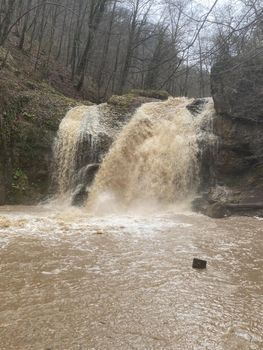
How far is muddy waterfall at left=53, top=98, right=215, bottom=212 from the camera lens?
41.8 ft

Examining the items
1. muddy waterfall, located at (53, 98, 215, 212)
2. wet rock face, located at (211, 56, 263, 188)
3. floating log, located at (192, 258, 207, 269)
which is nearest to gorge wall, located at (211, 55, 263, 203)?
wet rock face, located at (211, 56, 263, 188)

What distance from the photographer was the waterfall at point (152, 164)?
12.7 m

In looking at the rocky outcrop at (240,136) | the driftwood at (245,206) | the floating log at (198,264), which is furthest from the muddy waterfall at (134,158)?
the floating log at (198,264)

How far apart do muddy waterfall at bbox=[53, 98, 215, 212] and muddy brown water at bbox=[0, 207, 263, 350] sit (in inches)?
156

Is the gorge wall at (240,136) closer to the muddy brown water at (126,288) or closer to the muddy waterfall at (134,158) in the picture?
the muddy waterfall at (134,158)

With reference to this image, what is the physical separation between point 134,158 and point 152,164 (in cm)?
64

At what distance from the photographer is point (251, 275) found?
5.78m

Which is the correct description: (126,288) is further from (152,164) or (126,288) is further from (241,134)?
(241,134)

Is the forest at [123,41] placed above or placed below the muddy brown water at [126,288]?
above

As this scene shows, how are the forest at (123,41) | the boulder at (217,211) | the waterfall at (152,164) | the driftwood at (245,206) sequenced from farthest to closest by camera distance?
the waterfall at (152,164) → the driftwood at (245,206) → the boulder at (217,211) → the forest at (123,41)

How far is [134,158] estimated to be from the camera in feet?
44.5

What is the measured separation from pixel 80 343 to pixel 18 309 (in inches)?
38.8

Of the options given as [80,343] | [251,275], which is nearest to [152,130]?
[251,275]

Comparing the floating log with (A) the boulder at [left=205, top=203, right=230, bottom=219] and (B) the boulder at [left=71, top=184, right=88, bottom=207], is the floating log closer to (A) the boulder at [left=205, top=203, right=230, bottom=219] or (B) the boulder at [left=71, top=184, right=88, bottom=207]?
(A) the boulder at [left=205, top=203, right=230, bottom=219]
